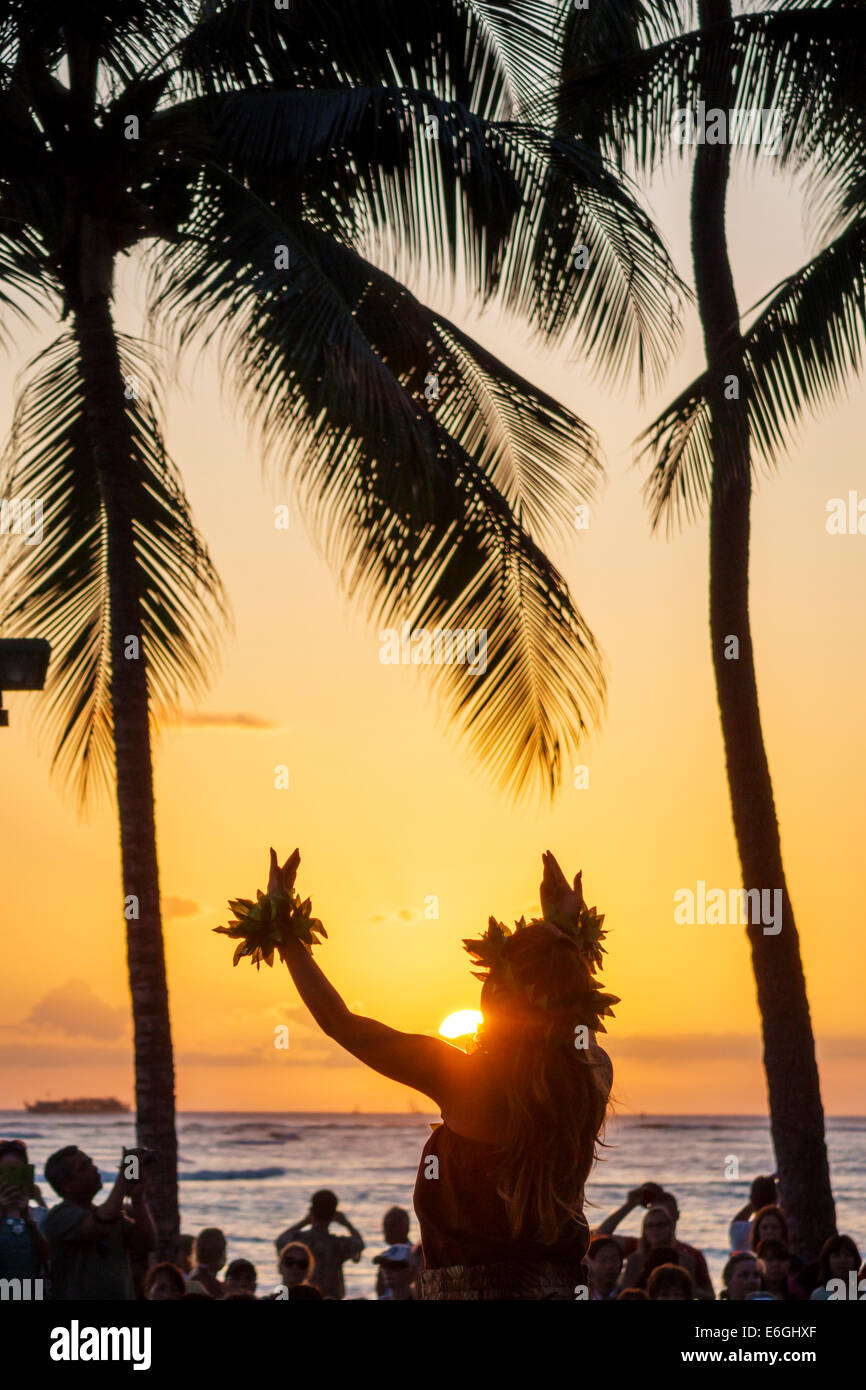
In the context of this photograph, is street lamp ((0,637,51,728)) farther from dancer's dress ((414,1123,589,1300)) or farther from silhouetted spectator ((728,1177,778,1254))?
silhouetted spectator ((728,1177,778,1254))

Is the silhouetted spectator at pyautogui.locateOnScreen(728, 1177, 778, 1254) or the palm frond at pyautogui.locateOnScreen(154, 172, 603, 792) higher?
the palm frond at pyautogui.locateOnScreen(154, 172, 603, 792)

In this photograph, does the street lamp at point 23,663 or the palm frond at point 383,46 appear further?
the palm frond at point 383,46

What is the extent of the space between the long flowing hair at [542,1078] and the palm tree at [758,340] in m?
6.44

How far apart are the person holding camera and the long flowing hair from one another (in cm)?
437

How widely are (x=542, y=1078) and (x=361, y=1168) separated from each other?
5058 centimetres

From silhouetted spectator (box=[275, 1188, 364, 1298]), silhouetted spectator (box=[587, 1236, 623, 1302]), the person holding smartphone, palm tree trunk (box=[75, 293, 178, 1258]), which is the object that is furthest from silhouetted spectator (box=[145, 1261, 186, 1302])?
silhouetted spectator (box=[275, 1188, 364, 1298])

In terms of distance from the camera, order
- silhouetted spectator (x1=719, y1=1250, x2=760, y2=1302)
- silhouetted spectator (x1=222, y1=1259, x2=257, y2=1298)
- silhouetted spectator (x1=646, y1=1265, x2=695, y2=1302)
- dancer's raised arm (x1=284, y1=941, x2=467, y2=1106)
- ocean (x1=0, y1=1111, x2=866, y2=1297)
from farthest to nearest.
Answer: ocean (x1=0, y1=1111, x2=866, y2=1297)
silhouetted spectator (x1=719, y1=1250, x2=760, y2=1302)
silhouetted spectator (x1=222, y1=1259, x2=257, y2=1298)
silhouetted spectator (x1=646, y1=1265, x2=695, y2=1302)
dancer's raised arm (x1=284, y1=941, x2=467, y2=1106)

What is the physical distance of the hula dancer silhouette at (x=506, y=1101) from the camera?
10.2 ft

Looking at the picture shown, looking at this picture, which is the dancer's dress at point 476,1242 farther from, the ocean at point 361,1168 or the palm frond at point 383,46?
the ocean at point 361,1168

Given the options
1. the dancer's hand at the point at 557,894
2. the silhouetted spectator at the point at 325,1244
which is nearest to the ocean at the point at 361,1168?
the silhouetted spectator at the point at 325,1244

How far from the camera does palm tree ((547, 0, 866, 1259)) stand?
30.3 feet

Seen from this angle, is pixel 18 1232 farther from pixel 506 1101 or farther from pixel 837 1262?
pixel 506 1101

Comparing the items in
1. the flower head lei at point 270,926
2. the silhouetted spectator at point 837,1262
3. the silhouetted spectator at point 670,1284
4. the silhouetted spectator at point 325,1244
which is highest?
the flower head lei at point 270,926
